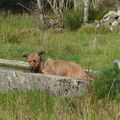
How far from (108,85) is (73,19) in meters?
10.6

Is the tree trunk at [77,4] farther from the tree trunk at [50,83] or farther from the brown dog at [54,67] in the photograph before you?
the tree trunk at [50,83]

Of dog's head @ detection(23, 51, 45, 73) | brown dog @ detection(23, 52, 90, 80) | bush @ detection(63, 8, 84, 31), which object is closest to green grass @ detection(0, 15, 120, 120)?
bush @ detection(63, 8, 84, 31)

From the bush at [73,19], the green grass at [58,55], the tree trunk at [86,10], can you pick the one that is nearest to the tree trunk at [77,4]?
the bush at [73,19]

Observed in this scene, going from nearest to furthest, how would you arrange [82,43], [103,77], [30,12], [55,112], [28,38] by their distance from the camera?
[55,112] → [103,77] → [82,43] → [28,38] → [30,12]

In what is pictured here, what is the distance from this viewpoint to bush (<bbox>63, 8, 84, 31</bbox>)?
19.4 metres

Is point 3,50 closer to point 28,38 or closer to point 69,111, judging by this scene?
point 28,38

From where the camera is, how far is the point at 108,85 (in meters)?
9.02

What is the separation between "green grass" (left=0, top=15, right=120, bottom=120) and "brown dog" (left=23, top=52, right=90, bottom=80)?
109cm

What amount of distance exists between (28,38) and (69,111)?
9179 mm

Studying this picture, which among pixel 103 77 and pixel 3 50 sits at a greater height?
pixel 103 77

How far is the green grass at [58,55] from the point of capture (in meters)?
8.21

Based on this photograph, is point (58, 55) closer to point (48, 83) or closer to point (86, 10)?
point (48, 83)

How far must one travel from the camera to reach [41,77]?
9.78 m

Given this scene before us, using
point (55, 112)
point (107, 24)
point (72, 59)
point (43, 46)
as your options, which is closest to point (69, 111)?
point (55, 112)
